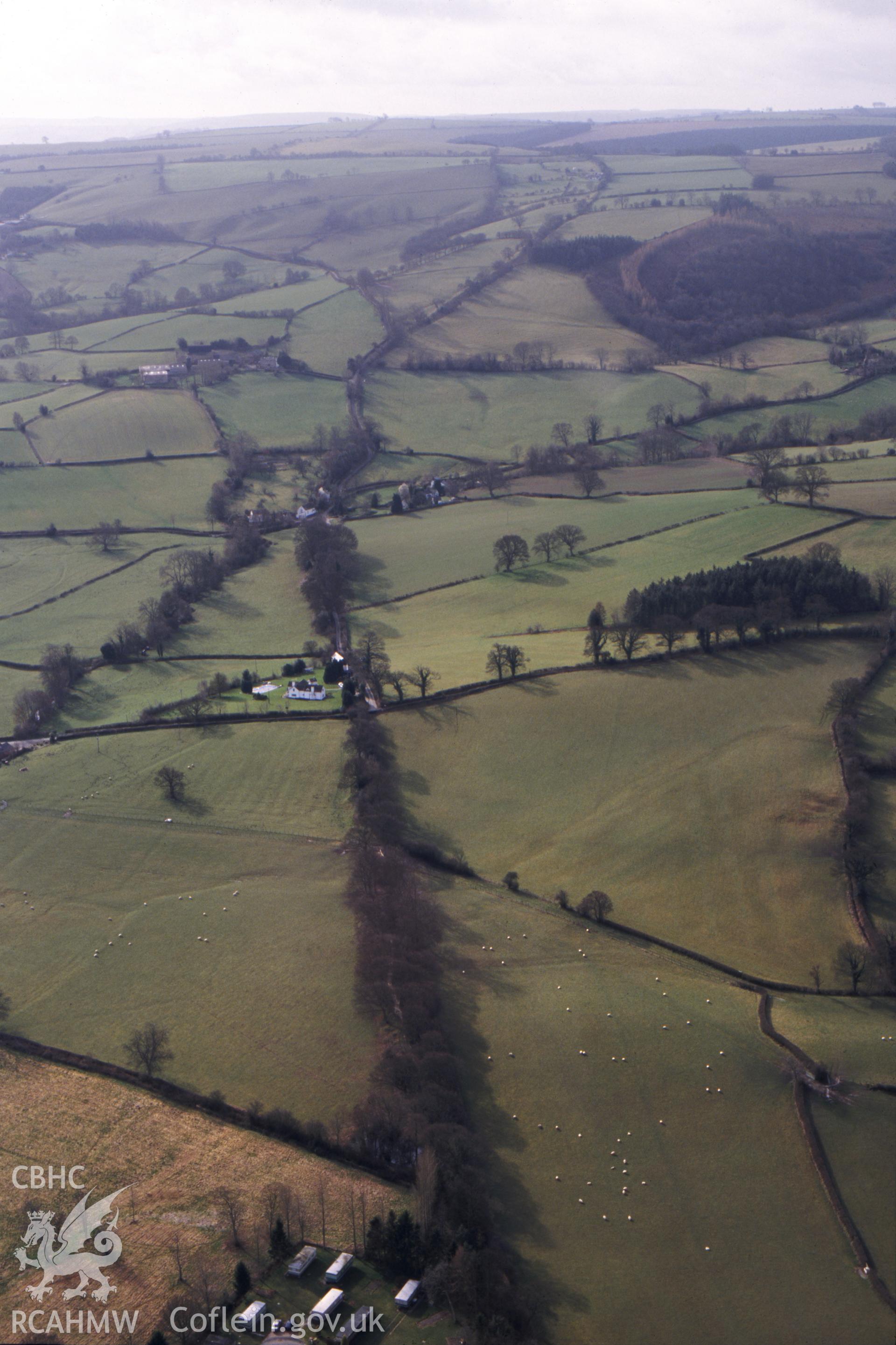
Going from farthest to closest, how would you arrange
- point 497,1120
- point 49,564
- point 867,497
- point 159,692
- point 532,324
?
point 532,324
point 49,564
point 867,497
point 159,692
point 497,1120

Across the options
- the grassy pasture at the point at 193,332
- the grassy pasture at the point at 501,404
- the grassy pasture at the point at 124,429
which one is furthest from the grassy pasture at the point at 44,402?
the grassy pasture at the point at 501,404

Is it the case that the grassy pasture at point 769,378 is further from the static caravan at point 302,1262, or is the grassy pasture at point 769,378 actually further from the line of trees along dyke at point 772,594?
the static caravan at point 302,1262

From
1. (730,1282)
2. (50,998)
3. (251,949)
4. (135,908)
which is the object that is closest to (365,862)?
(251,949)

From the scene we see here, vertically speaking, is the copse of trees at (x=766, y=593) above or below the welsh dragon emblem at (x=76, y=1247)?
above

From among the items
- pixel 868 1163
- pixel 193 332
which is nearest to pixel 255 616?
pixel 868 1163

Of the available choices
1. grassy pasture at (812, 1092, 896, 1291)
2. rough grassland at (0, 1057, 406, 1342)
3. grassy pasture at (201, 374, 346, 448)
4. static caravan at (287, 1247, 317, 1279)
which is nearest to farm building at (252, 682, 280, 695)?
rough grassland at (0, 1057, 406, 1342)

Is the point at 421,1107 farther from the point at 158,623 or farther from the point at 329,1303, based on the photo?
the point at 158,623

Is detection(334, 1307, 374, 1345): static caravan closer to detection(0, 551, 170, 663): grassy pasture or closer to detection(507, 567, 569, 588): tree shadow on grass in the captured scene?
detection(0, 551, 170, 663): grassy pasture
